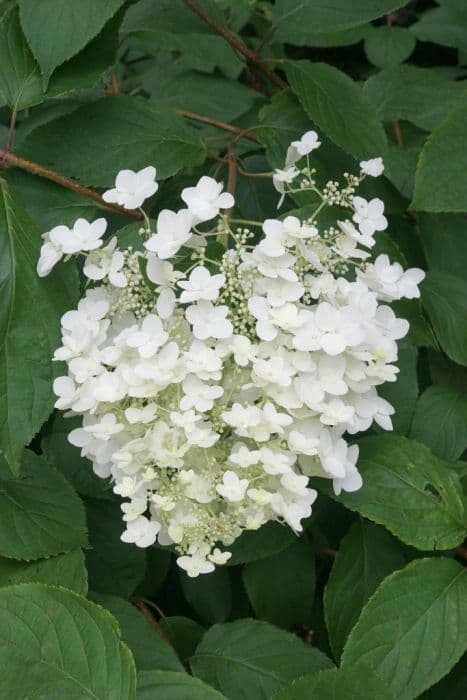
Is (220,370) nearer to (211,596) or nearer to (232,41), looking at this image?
(211,596)

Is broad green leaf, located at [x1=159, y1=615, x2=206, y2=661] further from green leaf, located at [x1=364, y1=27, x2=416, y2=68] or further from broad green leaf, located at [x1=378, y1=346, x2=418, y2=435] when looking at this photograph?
green leaf, located at [x1=364, y1=27, x2=416, y2=68]

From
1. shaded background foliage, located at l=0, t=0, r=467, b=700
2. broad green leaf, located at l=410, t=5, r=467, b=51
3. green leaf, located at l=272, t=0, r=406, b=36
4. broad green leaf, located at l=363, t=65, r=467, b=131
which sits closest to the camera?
shaded background foliage, located at l=0, t=0, r=467, b=700

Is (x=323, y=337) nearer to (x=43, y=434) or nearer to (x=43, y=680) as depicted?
(x=43, y=680)

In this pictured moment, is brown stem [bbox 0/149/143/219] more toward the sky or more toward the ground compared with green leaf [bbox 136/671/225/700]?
more toward the sky

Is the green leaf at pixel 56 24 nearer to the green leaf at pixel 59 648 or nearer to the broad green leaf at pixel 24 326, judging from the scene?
the broad green leaf at pixel 24 326

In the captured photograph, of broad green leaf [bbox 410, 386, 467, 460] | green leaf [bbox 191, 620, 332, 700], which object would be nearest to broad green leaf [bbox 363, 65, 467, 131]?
broad green leaf [bbox 410, 386, 467, 460]

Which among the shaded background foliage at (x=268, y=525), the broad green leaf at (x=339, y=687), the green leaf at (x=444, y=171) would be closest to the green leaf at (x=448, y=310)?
the shaded background foliage at (x=268, y=525)

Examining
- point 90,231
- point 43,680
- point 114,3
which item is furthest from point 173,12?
point 43,680
